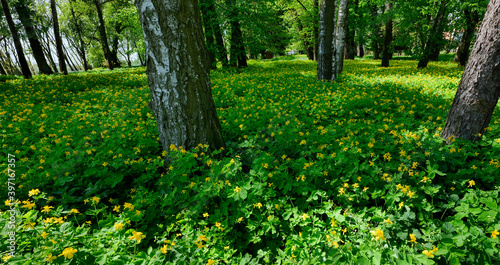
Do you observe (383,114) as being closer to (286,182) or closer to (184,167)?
(286,182)

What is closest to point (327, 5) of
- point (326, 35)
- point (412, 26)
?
point (326, 35)

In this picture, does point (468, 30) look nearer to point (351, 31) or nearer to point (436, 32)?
point (436, 32)

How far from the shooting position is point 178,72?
2.96 m

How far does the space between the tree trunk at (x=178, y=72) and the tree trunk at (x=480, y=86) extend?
370 cm

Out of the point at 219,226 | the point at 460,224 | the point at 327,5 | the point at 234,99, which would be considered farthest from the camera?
the point at 327,5

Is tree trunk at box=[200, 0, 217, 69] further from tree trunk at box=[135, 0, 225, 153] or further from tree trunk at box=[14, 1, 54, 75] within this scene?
tree trunk at box=[14, 1, 54, 75]

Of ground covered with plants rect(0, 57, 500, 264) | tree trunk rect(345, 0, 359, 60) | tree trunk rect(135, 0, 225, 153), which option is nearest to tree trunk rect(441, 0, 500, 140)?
ground covered with plants rect(0, 57, 500, 264)

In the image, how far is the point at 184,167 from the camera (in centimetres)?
270

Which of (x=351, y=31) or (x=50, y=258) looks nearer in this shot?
(x=50, y=258)

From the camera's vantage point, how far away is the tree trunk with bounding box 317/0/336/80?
7.68 metres

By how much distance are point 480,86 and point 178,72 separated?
13.6 feet

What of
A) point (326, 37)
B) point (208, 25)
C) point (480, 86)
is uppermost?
point (208, 25)

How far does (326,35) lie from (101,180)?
8149 millimetres

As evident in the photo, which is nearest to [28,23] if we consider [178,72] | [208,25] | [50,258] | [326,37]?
[208,25]
